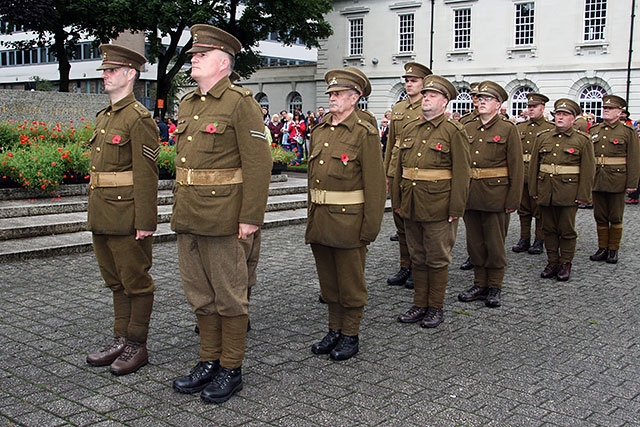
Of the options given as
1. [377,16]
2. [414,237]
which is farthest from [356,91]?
[377,16]

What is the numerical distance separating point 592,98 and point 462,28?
8.28m

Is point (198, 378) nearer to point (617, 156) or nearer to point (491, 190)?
point (491, 190)

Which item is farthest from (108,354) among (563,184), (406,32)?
(406,32)

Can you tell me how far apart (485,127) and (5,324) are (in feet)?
16.7

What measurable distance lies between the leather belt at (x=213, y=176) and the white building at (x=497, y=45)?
118 ft

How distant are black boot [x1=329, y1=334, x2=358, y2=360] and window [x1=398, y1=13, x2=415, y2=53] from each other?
40314 millimetres

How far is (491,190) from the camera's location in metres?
7.66

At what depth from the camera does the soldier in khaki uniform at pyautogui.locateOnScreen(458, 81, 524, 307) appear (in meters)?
7.63

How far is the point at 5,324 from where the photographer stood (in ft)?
20.9

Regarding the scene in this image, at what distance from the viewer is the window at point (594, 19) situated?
122ft

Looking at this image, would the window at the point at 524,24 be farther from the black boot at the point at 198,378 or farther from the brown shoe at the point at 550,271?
the black boot at the point at 198,378

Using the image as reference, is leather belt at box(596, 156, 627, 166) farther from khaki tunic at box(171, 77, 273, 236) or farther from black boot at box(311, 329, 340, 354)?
khaki tunic at box(171, 77, 273, 236)

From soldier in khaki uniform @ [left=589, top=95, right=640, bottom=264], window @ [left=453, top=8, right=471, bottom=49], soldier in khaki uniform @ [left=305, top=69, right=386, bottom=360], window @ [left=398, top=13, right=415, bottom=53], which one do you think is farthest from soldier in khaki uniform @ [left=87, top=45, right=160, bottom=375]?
window @ [left=398, top=13, right=415, bottom=53]

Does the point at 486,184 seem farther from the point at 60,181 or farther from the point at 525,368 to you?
the point at 60,181
